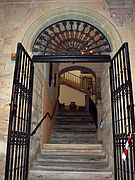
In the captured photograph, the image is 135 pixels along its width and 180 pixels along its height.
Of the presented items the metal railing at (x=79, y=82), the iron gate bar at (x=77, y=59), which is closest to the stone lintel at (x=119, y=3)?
the iron gate bar at (x=77, y=59)

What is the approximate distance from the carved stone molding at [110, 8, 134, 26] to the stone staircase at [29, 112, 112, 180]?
2851 millimetres

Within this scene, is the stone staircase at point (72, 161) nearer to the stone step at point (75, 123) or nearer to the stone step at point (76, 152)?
the stone step at point (76, 152)

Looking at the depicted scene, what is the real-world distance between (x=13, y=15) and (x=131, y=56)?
242 cm

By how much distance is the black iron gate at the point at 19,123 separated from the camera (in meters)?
2.92

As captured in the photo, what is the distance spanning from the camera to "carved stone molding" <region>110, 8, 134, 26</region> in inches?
159

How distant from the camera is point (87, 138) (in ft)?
20.8

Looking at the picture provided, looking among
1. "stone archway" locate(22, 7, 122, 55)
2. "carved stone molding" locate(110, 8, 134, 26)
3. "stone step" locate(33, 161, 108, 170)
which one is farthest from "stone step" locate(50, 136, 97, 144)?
"carved stone molding" locate(110, 8, 134, 26)

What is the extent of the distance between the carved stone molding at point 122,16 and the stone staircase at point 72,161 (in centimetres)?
285

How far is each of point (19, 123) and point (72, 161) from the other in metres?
1.87

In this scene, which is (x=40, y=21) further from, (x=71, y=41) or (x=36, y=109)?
(x=36, y=109)

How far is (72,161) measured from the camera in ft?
15.3

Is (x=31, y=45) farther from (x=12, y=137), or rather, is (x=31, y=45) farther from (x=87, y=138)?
(x=87, y=138)

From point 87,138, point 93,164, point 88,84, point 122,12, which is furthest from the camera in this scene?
point 88,84

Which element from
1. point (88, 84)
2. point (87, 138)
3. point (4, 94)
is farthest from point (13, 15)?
point (88, 84)
